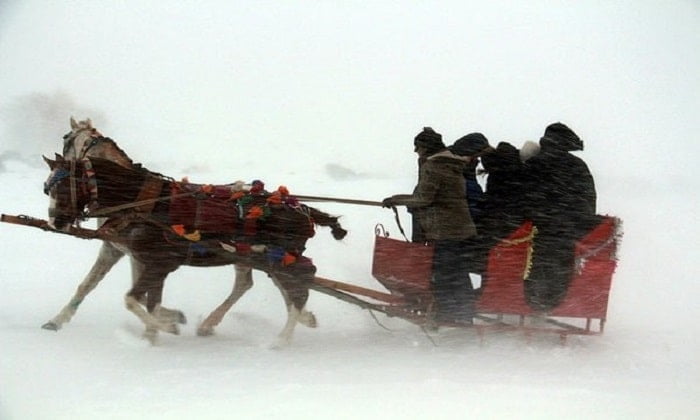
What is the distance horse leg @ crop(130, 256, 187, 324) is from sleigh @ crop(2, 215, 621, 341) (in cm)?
21

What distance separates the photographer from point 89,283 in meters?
4.02

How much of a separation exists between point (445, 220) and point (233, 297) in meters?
1.27

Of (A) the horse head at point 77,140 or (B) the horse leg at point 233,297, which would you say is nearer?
(A) the horse head at point 77,140

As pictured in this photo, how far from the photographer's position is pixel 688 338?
13.7 ft

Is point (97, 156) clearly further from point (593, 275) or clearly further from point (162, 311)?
point (593, 275)

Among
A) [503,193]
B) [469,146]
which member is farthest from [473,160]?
[503,193]

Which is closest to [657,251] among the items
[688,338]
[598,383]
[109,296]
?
[688,338]

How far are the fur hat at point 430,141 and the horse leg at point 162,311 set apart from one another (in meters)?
1.57

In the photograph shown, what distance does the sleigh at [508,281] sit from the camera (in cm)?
386

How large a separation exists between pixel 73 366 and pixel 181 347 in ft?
1.90

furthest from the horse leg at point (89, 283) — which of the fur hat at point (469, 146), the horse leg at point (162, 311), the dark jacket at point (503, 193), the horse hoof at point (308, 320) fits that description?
the dark jacket at point (503, 193)

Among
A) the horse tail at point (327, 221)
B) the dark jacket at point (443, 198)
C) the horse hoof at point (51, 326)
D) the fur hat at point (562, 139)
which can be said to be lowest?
the horse hoof at point (51, 326)

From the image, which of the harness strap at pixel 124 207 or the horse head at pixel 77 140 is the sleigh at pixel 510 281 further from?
the horse head at pixel 77 140

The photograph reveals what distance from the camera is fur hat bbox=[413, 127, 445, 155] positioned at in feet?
12.9
